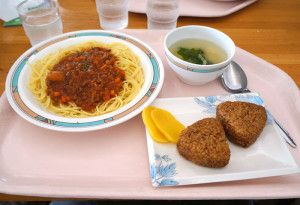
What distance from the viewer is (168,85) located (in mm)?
1966

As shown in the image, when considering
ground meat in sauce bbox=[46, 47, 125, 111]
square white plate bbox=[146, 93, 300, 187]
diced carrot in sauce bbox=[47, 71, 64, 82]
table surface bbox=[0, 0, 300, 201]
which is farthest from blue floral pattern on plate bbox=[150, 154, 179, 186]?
table surface bbox=[0, 0, 300, 201]

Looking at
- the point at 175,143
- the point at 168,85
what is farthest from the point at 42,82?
the point at 175,143

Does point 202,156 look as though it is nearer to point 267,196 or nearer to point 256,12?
point 267,196

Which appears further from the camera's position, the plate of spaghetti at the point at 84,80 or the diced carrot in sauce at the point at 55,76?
the diced carrot in sauce at the point at 55,76

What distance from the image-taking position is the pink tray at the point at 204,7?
9.29 feet

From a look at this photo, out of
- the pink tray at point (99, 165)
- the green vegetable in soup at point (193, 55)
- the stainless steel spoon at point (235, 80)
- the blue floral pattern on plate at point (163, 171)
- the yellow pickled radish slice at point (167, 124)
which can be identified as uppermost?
the green vegetable in soup at point (193, 55)

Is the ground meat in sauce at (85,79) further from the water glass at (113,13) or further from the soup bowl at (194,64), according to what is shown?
the water glass at (113,13)

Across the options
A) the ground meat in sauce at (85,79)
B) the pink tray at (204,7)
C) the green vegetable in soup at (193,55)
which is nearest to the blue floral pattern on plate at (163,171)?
the ground meat in sauce at (85,79)

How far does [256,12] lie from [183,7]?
1013mm

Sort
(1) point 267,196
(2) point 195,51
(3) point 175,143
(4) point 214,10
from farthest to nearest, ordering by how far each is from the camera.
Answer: (4) point 214,10
(2) point 195,51
(3) point 175,143
(1) point 267,196

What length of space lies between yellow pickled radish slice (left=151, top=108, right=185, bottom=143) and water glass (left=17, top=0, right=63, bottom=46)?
1.68 meters

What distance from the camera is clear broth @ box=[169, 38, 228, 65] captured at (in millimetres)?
1892

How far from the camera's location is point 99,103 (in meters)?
1.87

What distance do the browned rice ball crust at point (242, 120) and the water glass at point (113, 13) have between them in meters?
1.69
